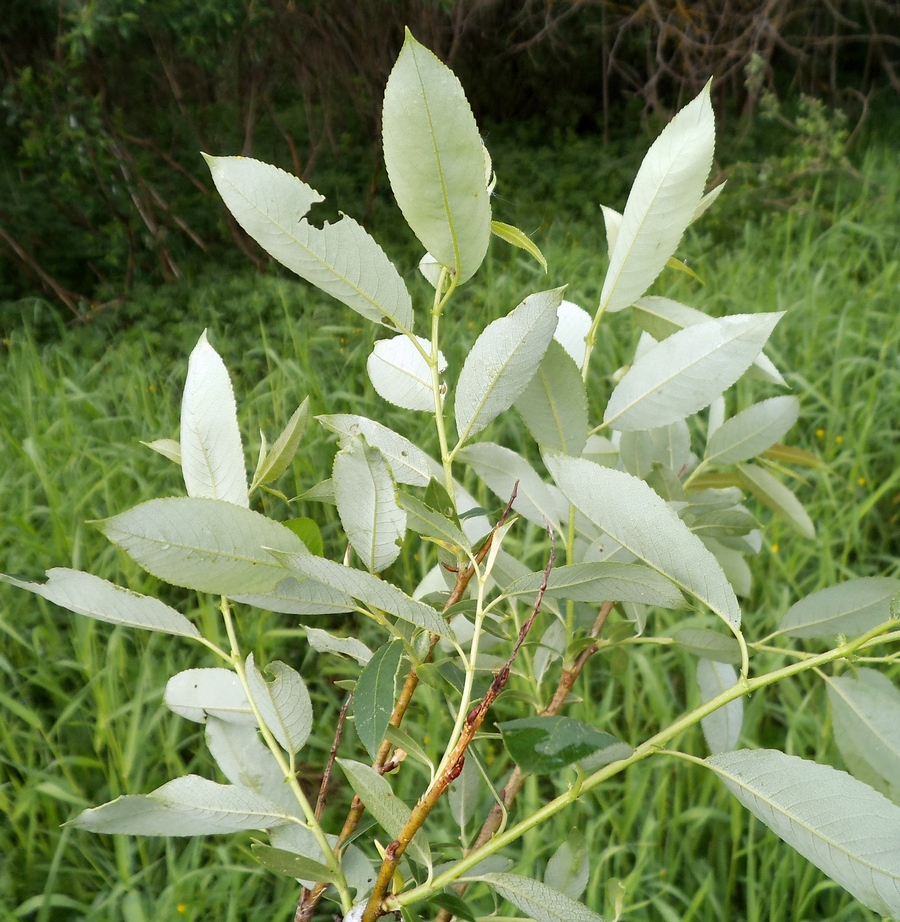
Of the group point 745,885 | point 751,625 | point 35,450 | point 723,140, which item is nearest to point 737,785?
point 745,885

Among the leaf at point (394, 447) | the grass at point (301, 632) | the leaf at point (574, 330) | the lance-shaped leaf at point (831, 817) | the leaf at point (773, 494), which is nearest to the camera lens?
the lance-shaped leaf at point (831, 817)

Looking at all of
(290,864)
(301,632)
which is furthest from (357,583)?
(301,632)

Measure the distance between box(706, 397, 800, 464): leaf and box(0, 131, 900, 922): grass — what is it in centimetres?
19

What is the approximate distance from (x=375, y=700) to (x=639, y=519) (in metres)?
0.12

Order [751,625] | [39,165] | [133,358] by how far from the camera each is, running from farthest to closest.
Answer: [39,165] < [133,358] < [751,625]

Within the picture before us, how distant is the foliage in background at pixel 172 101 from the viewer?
3.32m

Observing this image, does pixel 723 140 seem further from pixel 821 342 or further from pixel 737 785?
pixel 737 785

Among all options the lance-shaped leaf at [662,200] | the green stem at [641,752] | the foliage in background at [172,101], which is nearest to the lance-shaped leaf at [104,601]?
the green stem at [641,752]

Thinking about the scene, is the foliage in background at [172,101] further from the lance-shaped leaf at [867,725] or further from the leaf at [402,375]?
the lance-shaped leaf at [867,725]

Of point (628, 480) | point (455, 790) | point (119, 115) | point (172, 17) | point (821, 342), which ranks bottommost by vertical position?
point (821, 342)

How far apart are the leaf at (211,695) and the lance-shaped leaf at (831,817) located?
235 mm

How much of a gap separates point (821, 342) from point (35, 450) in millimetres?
1928

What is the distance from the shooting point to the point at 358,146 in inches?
195

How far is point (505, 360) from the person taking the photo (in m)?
0.38
